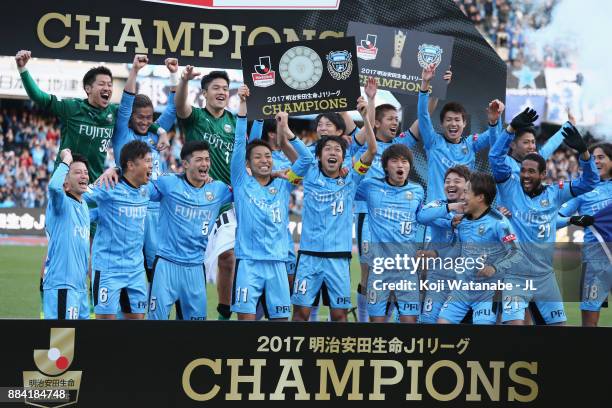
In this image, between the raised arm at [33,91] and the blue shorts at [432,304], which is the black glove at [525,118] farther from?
the raised arm at [33,91]

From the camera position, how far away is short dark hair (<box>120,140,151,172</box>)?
8.14 m

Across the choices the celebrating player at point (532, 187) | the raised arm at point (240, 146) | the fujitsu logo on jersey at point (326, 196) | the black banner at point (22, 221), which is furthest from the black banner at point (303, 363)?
the black banner at point (22, 221)

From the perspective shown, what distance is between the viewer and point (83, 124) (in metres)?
8.75

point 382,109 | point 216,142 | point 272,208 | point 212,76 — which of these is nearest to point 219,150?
point 216,142

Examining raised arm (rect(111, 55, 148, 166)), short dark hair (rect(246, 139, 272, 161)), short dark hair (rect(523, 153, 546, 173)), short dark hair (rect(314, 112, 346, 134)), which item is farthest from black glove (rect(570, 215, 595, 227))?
raised arm (rect(111, 55, 148, 166))

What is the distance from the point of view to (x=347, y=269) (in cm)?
862

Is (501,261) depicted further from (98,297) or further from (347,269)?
(98,297)

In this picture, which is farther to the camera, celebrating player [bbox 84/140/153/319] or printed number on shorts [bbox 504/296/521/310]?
celebrating player [bbox 84/140/153/319]

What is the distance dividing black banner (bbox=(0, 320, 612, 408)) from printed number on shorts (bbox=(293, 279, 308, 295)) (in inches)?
86.9

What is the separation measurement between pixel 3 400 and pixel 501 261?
3.43 metres

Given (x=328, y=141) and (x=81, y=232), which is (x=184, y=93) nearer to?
(x=328, y=141)

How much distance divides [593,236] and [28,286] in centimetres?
865

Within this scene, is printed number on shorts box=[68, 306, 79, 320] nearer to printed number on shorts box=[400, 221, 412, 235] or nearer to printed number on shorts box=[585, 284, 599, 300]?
printed number on shorts box=[400, 221, 412, 235]

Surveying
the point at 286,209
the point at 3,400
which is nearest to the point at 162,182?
the point at 286,209
